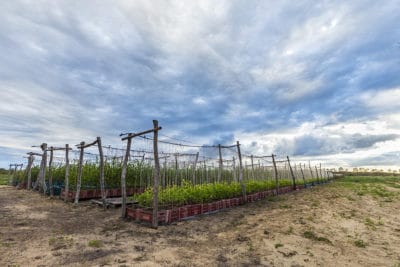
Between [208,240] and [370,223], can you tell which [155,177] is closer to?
[208,240]

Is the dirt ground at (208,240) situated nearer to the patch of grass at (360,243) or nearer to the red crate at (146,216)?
the patch of grass at (360,243)

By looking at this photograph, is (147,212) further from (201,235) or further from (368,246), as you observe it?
(368,246)

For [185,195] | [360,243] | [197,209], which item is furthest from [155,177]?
[360,243]

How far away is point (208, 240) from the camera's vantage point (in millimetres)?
4754

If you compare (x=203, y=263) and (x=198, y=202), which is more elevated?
(x=198, y=202)

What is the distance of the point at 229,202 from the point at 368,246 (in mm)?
4781

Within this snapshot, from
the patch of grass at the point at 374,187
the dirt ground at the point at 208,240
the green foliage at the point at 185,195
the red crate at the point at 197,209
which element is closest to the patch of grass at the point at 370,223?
the dirt ground at the point at 208,240

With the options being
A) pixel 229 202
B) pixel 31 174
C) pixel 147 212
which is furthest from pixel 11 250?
pixel 31 174

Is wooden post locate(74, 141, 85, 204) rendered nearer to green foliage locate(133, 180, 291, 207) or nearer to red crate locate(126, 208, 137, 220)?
green foliage locate(133, 180, 291, 207)

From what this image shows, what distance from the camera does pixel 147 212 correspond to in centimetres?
604

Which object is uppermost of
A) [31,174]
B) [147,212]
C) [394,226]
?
[31,174]

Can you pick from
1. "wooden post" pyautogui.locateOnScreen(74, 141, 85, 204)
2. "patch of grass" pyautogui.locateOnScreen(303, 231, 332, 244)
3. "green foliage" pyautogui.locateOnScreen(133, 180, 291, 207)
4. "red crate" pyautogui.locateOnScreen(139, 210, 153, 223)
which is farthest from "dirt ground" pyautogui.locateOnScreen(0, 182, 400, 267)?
"wooden post" pyautogui.locateOnScreen(74, 141, 85, 204)

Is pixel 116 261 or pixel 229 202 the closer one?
pixel 116 261

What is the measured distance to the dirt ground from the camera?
12.0 ft
